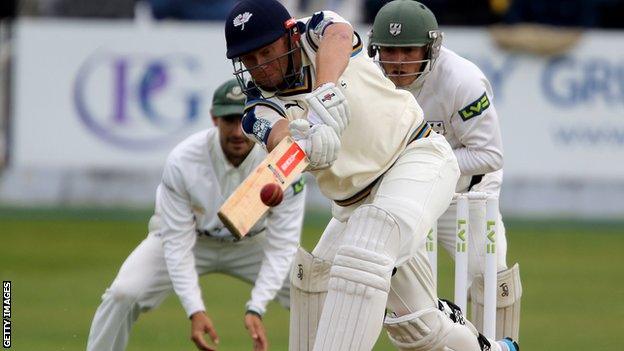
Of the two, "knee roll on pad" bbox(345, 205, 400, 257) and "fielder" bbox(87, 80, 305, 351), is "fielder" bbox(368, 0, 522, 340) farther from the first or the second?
"knee roll on pad" bbox(345, 205, 400, 257)

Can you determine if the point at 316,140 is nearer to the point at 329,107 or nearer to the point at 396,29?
the point at 329,107

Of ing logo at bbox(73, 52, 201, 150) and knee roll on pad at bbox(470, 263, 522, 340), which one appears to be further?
ing logo at bbox(73, 52, 201, 150)

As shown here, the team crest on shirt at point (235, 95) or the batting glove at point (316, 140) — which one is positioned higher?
the batting glove at point (316, 140)

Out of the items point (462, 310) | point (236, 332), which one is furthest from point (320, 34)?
point (236, 332)

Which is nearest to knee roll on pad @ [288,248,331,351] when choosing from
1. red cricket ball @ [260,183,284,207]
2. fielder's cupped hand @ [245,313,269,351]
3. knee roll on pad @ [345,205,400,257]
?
fielder's cupped hand @ [245,313,269,351]

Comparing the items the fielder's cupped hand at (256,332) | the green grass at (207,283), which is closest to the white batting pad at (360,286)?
the fielder's cupped hand at (256,332)

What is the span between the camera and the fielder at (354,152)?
16.2 ft

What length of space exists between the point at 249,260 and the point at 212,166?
561mm

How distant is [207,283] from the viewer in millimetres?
9938

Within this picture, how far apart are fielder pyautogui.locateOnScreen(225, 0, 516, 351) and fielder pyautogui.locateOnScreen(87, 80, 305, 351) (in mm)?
1156

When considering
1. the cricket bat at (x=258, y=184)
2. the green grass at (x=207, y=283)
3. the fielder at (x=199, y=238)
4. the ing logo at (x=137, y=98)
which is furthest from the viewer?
the ing logo at (x=137, y=98)

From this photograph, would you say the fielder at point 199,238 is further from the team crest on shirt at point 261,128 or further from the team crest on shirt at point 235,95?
the team crest on shirt at point 261,128

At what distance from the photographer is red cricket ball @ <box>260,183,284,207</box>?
4.70 m

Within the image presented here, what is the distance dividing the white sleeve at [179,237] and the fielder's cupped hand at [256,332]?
22 centimetres
